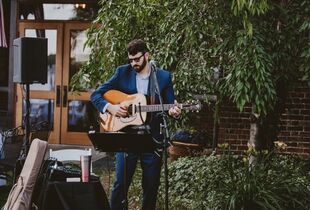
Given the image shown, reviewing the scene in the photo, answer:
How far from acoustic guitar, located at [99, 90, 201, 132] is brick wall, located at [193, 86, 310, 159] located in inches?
138

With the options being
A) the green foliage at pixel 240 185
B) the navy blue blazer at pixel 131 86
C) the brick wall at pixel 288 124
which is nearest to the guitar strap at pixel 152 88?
the navy blue blazer at pixel 131 86

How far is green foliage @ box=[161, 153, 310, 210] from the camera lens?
5098 millimetres

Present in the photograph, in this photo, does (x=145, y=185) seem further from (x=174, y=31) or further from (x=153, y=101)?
(x=174, y=31)

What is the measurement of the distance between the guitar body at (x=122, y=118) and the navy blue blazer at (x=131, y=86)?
5 cm

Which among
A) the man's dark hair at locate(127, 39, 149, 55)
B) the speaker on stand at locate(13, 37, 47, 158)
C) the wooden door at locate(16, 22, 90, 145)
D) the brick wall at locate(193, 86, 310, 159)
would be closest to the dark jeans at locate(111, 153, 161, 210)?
the man's dark hair at locate(127, 39, 149, 55)

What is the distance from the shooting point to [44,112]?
10.7m

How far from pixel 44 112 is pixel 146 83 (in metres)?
6.25

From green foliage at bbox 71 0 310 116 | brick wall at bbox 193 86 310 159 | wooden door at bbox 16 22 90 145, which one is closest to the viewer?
green foliage at bbox 71 0 310 116

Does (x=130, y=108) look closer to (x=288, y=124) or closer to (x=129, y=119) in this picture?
Answer: (x=129, y=119)

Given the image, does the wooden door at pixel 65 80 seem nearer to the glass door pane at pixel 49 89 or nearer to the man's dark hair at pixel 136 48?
the glass door pane at pixel 49 89

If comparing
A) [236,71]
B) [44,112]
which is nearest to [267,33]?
[236,71]

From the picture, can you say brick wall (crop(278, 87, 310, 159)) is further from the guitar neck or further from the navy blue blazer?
the guitar neck

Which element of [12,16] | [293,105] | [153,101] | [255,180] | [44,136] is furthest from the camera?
[12,16]

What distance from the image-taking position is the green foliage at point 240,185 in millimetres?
5098
